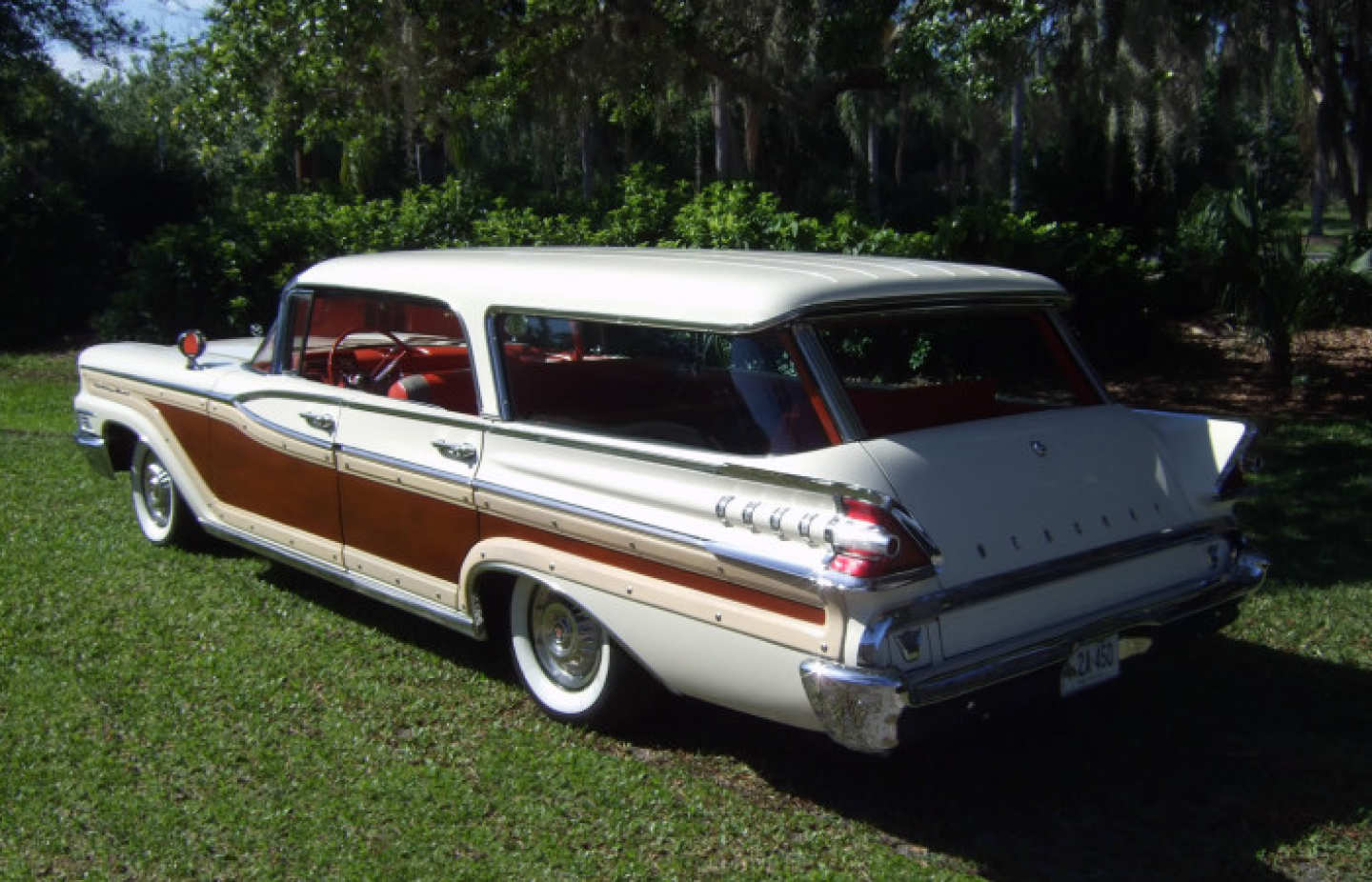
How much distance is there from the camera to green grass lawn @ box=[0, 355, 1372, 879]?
3.86 metres

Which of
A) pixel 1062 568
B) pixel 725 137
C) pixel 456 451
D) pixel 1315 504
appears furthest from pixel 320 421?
pixel 725 137

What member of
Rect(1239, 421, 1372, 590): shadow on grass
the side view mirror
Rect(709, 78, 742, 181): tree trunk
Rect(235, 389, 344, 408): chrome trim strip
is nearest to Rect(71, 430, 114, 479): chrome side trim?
A: the side view mirror

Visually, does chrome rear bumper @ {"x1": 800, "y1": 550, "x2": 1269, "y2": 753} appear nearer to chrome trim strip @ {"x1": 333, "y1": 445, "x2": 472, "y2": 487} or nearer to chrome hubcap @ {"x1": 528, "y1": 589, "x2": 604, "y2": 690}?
chrome hubcap @ {"x1": 528, "y1": 589, "x2": 604, "y2": 690}

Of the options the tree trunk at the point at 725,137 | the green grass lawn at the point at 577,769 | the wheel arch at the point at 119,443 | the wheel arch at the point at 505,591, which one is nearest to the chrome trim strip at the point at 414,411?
the wheel arch at the point at 505,591

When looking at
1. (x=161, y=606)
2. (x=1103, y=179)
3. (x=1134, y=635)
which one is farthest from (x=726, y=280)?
(x=1103, y=179)

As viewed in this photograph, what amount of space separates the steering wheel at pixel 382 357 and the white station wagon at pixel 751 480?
1cm

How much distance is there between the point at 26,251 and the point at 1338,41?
49.5 feet

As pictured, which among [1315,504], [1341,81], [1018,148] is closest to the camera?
[1315,504]

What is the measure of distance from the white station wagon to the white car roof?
0.04ft

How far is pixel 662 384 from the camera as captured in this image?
4574 mm

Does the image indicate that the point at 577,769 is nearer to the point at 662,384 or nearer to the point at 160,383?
the point at 662,384

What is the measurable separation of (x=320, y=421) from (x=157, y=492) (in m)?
2.01

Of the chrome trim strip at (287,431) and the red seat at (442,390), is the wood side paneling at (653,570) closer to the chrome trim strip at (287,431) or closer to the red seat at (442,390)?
the red seat at (442,390)

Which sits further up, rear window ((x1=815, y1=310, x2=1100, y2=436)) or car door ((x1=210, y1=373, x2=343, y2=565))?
rear window ((x1=815, y1=310, x2=1100, y2=436))
